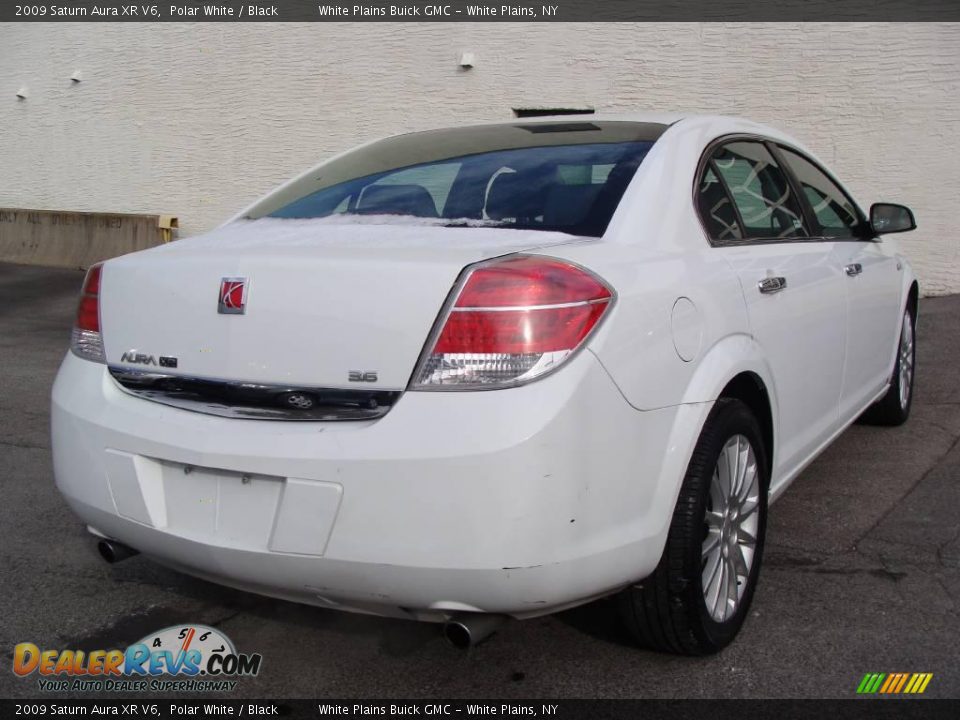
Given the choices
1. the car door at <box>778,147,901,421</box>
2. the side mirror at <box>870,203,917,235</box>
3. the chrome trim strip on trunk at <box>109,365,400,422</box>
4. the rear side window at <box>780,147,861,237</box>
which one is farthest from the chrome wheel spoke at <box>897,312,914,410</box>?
the chrome trim strip on trunk at <box>109,365,400,422</box>

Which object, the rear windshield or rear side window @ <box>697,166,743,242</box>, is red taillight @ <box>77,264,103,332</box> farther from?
rear side window @ <box>697,166,743,242</box>

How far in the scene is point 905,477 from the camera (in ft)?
14.8

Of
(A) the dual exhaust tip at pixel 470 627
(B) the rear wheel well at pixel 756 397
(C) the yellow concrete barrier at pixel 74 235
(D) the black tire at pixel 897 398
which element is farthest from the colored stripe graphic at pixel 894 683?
(C) the yellow concrete barrier at pixel 74 235

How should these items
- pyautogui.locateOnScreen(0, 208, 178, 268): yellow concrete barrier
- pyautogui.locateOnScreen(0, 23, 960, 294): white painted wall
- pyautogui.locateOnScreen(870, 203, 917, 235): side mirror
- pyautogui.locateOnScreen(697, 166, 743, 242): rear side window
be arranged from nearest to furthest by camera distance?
pyautogui.locateOnScreen(697, 166, 743, 242): rear side window
pyautogui.locateOnScreen(870, 203, 917, 235): side mirror
pyautogui.locateOnScreen(0, 23, 960, 294): white painted wall
pyautogui.locateOnScreen(0, 208, 178, 268): yellow concrete barrier

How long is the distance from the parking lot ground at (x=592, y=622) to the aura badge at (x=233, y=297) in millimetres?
1082

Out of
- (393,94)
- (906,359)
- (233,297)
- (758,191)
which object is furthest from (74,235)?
(233,297)

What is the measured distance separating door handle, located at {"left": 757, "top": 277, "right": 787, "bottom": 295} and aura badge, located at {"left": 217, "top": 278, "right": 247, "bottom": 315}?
1604 millimetres

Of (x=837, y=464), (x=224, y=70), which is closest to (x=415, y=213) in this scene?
(x=837, y=464)

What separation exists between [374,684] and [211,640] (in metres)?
0.60

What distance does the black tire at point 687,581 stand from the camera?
2551mm

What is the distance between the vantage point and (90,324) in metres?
2.75

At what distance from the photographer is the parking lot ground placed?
8.86 ft

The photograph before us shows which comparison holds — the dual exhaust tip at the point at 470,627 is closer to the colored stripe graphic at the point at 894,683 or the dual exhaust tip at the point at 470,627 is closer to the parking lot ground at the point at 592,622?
the parking lot ground at the point at 592,622
